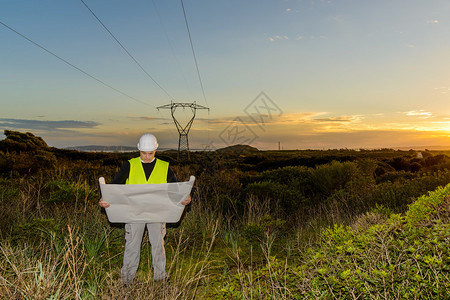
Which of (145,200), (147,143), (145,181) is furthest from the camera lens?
(145,181)

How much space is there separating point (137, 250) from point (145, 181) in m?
0.95

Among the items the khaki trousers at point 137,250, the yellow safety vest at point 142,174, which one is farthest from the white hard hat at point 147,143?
the khaki trousers at point 137,250

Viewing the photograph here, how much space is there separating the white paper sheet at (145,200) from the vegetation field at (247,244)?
42cm

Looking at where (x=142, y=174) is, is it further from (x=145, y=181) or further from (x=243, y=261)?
(x=243, y=261)

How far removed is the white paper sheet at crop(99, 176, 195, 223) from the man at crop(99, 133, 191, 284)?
1.56 ft

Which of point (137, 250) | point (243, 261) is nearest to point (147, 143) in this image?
point (137, 250)

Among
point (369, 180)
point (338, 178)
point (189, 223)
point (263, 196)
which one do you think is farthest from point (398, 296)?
point (338, 178)

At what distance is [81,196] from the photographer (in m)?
8.95

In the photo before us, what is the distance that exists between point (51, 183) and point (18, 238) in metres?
4.12

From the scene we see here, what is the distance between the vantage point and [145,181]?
15.9ft

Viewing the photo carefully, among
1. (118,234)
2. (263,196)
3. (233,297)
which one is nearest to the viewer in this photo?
(233,297)

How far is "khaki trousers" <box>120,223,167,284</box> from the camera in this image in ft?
16.1

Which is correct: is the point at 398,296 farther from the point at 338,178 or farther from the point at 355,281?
the point at 338,178

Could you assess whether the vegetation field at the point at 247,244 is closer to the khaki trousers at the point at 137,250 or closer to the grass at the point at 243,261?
the grass at the point at 243,261
